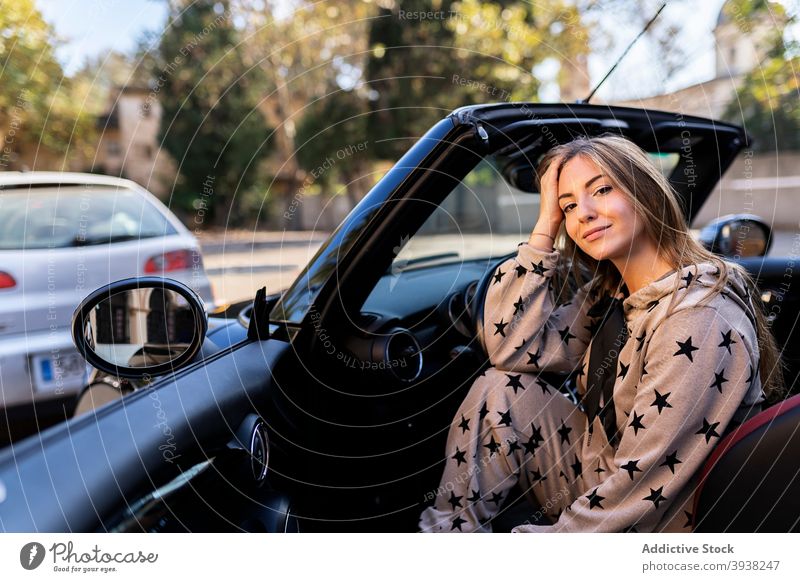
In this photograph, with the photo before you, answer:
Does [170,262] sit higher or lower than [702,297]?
higher

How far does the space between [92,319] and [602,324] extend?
120cm

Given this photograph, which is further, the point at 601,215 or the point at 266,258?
the point at 266,258

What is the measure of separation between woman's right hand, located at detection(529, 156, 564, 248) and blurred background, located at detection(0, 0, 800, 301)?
461 millimetres

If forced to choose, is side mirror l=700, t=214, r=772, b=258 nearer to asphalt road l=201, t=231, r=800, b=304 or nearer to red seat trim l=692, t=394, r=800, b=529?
asphalt road l=201, t=231, r=800, b=304

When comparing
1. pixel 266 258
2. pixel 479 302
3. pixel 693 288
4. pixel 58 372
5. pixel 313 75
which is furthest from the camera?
pixel 313 75

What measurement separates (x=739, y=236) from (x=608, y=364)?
4.97 ft

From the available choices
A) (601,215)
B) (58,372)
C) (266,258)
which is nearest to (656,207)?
(601,215)

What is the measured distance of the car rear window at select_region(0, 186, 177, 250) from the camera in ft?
12.6

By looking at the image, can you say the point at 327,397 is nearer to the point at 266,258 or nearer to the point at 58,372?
the point at 58,372

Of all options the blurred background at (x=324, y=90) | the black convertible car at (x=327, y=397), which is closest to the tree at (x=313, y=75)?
the blurred background at (x=324, y=90)

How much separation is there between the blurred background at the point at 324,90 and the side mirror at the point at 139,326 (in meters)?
0.32

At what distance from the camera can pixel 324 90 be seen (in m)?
10.7

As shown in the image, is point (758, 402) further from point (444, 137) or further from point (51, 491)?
point (51, 491)

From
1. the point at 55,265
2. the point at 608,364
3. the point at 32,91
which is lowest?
the point at 608,364
